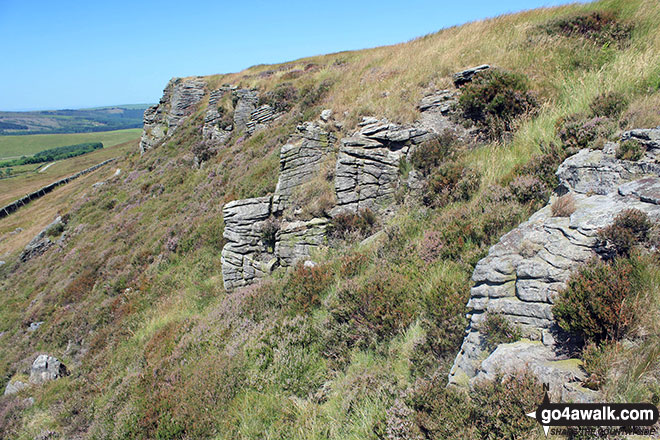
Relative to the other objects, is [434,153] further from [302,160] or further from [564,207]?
[302,160]

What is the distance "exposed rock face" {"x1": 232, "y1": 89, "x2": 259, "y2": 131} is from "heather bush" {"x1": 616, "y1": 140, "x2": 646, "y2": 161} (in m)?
25.9

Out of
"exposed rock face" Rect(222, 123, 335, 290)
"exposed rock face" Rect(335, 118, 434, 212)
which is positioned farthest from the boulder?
"exposed rock face" Rect(335, 118, 434, 212)

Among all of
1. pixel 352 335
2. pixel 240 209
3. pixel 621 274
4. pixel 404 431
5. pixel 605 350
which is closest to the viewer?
pixel 605 350

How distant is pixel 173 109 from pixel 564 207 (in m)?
47.0

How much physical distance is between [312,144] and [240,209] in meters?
3.94

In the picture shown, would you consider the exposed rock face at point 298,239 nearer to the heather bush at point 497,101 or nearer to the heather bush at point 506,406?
the heather bush at point 497,101

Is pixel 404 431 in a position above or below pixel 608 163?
below

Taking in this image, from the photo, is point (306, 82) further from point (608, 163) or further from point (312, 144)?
point (608, 163)

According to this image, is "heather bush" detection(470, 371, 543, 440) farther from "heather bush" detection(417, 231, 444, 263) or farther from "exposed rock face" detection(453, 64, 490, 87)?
"exposed rock face" detection(453, 64, 490, 87)

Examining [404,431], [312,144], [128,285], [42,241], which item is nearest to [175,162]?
[42,241]

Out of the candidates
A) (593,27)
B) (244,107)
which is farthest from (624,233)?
(244,107)

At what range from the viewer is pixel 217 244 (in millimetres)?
13641

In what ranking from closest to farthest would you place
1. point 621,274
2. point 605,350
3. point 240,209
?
point 605,350 < point 621,274 < point 240,209

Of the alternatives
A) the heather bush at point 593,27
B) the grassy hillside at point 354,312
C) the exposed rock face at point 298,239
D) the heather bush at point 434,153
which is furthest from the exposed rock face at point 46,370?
the heather bush at point 593,27
